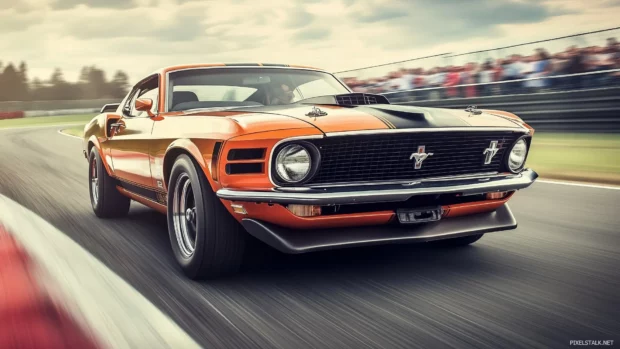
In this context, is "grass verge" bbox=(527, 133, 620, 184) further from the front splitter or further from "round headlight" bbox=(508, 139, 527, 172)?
the front splitter

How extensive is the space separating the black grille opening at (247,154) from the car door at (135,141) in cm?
138

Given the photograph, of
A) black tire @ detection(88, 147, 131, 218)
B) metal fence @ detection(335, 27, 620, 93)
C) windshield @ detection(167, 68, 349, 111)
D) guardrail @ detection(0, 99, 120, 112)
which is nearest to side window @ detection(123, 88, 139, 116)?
black tire @ detection(88, 147, 131, 218)

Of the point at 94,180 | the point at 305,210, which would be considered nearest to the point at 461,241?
the point at 305,210

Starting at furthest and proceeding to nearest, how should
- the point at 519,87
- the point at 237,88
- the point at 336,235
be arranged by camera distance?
the point at 519,87 < the point at 237,88 < the point at 336,235

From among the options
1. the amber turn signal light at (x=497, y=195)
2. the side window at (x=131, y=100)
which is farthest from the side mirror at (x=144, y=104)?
the amber turn signal light at (x=497, y=195)

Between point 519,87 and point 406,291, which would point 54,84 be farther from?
point 406,291

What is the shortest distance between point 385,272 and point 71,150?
12.4m

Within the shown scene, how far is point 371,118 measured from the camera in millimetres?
3580

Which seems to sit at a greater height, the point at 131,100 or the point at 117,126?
the point at 131,100

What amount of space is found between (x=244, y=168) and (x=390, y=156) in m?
0.74

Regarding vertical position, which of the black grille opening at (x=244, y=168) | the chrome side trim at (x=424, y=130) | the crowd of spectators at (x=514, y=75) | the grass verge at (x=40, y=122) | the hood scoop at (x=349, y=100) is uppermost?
the crowd of spectators at (x=514, y=75)

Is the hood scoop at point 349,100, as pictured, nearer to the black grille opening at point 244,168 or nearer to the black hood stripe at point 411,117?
the black hood stripe at point 411,117

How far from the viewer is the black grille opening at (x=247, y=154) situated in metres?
3.38

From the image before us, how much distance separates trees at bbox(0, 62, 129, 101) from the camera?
10838 centimetres
